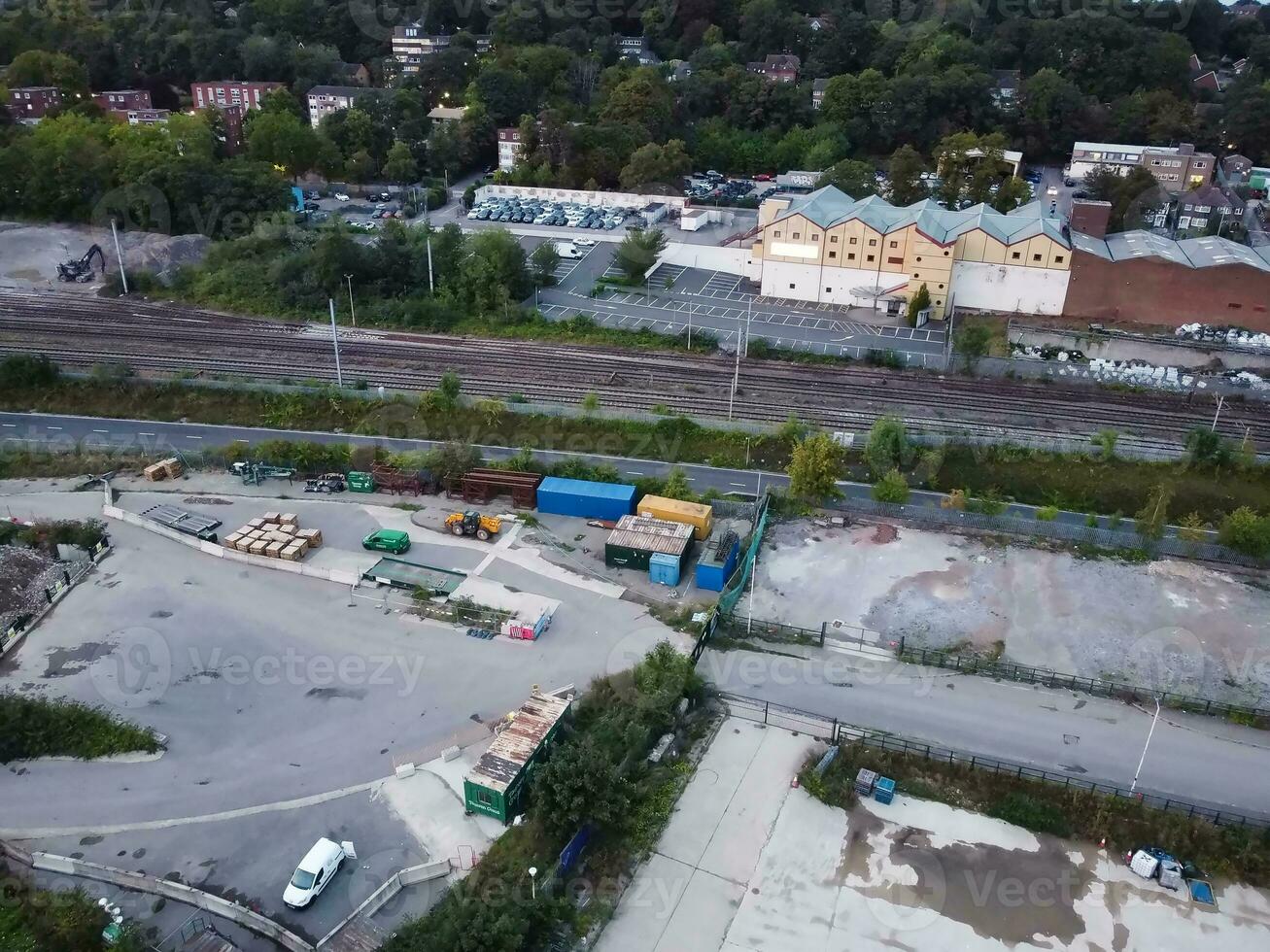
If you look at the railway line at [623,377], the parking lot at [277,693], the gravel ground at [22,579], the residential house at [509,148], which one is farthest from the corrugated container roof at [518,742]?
the residential house at [509,148]

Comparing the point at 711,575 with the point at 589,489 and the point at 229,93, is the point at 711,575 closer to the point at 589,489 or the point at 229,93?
the point at 589,489

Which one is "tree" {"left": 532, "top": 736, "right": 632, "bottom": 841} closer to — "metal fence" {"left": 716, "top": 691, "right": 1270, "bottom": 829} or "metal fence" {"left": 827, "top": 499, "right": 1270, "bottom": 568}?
"metal fence" {"left": 716, "top": 691, "right": 1270, "bottom": 829}

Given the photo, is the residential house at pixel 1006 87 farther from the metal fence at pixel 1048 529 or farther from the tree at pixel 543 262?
the metal fence at pixel 1048 529

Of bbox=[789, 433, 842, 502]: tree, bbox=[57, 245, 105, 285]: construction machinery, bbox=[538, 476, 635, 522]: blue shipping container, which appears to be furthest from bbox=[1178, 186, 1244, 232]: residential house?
bbox=[57, 245, 105, 285]: construction machinery

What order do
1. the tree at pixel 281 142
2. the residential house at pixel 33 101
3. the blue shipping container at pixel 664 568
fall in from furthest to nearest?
the residential house at pixel 33 101 → the tree at pixel 281 142 → the blue shipping container at pixel 664 568

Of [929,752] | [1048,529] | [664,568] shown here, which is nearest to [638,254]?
[664,568]

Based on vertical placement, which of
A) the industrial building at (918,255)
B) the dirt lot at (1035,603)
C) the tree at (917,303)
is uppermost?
the industrial building at (918,255)
